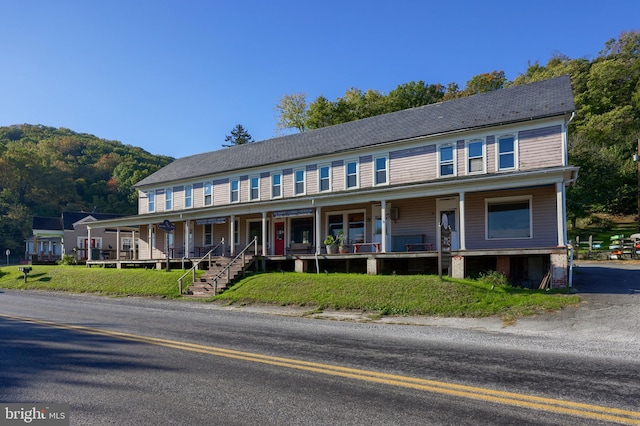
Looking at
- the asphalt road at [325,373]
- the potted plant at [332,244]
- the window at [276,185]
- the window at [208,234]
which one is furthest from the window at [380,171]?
the window at [208,234]

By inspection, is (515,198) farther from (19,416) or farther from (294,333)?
(19,416)

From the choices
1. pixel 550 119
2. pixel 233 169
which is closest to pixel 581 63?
pixel 550 119

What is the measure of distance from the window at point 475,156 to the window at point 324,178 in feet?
25.1

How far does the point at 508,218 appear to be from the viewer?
19.1 m

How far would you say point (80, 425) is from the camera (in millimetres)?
4328

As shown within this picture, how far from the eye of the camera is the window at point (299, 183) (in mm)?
25484

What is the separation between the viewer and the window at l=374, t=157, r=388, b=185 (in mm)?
22558

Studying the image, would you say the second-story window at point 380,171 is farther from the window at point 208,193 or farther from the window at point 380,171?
the window at point 208,193

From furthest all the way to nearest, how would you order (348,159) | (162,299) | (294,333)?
1. (348,159)
2. (162,299)
3. (294,333)

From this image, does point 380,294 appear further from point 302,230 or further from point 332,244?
point 302,230

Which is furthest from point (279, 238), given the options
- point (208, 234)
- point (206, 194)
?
point (206, 194)

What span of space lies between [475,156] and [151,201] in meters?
23.3

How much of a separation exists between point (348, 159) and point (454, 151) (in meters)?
5.77

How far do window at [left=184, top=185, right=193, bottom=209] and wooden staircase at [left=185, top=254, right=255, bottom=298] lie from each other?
29.5 ft
